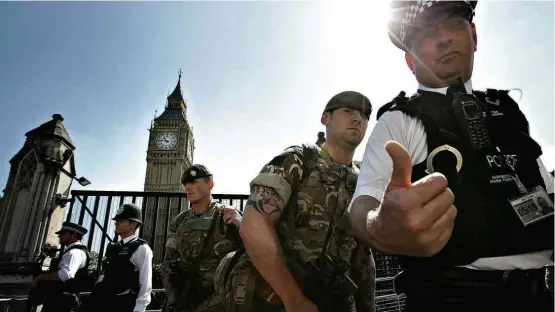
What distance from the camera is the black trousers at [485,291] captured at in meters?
1.00

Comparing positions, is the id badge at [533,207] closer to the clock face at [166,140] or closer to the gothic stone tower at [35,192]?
the gothic stone tower at [35,192]

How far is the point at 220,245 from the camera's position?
3289 millimetres

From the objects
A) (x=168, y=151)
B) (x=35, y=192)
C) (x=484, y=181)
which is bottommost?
(x=484, y=181)

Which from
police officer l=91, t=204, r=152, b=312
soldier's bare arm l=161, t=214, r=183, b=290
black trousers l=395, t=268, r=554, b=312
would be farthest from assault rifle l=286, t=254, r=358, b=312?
police officer l=91, t=204, r=152, b=312

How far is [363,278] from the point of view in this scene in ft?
7.11

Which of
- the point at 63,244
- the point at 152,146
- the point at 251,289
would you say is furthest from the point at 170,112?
the point at 251,289

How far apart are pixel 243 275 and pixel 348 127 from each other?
1.18 metres

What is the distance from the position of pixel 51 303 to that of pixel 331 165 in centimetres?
466

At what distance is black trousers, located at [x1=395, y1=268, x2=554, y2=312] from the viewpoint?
1000 mm

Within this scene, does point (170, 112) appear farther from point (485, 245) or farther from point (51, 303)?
point (485, 245)

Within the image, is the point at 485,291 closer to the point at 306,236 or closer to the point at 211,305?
the point at 306,236

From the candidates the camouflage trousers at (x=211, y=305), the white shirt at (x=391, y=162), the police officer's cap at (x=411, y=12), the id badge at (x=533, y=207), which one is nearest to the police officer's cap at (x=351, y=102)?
the police officer's cap at (x=411, y=12)

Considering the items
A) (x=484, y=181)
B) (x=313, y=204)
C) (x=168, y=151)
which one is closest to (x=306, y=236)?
(x=313, y=204)

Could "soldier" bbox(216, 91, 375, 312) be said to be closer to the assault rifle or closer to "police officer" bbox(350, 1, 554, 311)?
Answer: the assault rifle
